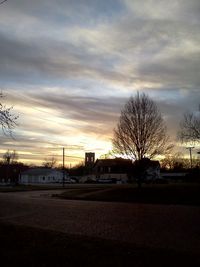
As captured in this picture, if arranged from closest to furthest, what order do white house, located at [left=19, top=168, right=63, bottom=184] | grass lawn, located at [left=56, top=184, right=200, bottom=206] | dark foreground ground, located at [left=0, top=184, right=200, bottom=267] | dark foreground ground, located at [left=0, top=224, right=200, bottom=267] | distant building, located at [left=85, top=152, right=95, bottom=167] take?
dark foreground ground, located at [left=0, top=224, right=200, bottom=267] → dark foreground ground, located at [left=0, top=184, right=200, bottom=267] → grass lawn, located at [left=56, top=184, right=200, bottom=206] → white house, located at [left=19, top=168, right=63, bottom=184] → distant building, located at [left=85, top=152, right=95, bottom=167]

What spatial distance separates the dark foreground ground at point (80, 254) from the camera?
8.66 metres

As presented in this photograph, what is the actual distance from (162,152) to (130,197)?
7735 millimetres

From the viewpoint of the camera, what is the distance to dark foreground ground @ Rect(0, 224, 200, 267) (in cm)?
866

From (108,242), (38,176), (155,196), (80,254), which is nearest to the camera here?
(80,254)

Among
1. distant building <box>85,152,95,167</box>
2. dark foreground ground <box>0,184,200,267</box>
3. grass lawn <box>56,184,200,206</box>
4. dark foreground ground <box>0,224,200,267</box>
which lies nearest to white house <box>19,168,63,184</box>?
distant building <box>85,152,95,167</box>

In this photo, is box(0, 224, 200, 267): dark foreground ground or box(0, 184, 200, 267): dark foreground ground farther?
box(0, 184, 200, 267): dark foreground ground

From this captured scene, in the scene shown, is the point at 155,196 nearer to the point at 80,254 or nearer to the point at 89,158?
the point at 80,254

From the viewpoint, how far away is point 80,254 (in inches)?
377

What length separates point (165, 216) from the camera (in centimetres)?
2000

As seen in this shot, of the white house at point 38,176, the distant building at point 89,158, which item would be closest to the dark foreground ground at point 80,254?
the white house at point 38,176

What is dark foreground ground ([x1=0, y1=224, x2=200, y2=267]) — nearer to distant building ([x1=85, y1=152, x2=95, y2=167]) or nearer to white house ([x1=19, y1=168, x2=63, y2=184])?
white house ([x1=19, y1=168, x2=63, y2=184])

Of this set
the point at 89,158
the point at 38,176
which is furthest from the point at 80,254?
the point at 89,158

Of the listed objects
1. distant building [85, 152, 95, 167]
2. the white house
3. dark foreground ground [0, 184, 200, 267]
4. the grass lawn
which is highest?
distant building [85, 152, 95, 167]

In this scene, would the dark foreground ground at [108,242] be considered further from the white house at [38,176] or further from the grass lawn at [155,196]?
the white house at [38,176]
